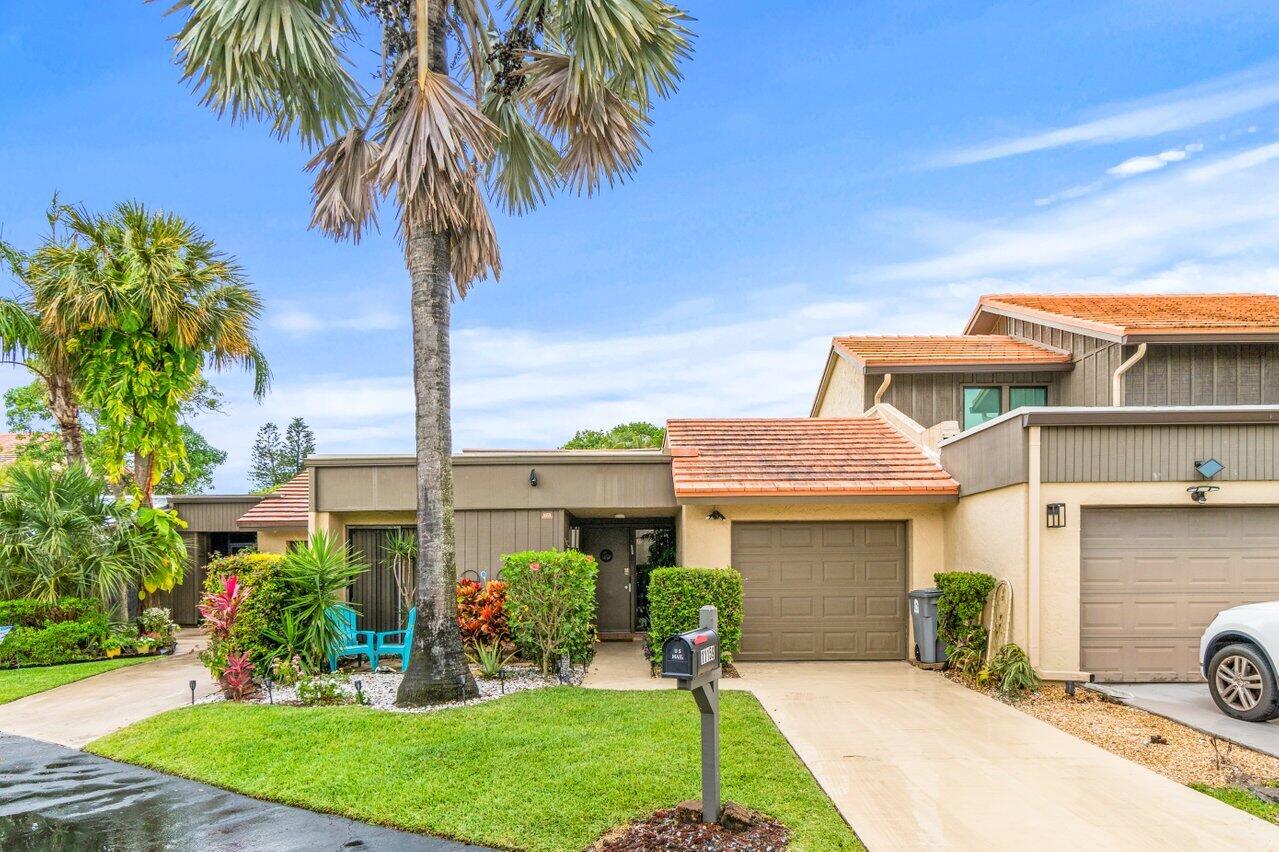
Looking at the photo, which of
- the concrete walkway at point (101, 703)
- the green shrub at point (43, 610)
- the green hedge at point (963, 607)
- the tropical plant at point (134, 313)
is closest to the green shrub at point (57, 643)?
the green shrub at point (43, 610)

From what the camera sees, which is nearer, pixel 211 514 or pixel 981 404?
pixel 981 404

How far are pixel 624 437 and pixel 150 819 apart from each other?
128ft

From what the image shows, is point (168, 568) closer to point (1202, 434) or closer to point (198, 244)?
point (198, 244)

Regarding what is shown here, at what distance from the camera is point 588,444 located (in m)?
45.7

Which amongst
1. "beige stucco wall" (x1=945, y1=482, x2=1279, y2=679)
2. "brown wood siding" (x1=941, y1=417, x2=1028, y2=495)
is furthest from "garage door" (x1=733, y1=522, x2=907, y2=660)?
"beige stucco wall" (x1=945, y1=482, x2=1279, y2=679)

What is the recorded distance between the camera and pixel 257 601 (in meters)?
9.43

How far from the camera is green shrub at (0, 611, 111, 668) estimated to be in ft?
41.0

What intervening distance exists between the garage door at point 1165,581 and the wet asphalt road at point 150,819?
7.94 m

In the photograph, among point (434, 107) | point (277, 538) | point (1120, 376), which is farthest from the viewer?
point (277, 538)

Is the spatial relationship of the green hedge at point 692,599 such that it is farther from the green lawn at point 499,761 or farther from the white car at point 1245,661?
the white car at point 1245,661

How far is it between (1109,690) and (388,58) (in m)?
11.3

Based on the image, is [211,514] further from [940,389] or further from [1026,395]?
[1026,395]

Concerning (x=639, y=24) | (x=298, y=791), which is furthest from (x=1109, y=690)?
(x=639, y=24)

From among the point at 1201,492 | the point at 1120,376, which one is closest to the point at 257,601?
the point at 1201,492
